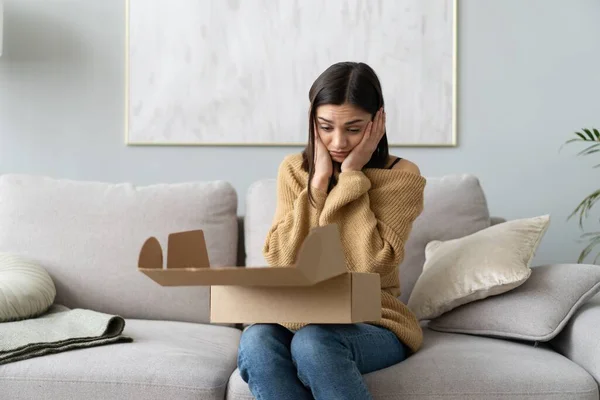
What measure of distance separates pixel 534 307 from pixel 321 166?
649mm

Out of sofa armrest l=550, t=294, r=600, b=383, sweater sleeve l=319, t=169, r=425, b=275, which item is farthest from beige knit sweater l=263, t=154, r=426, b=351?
sofa armrest l=550, t=294, r=600, b=383

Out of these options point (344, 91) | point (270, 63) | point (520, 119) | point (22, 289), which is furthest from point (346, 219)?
point (520, 119)

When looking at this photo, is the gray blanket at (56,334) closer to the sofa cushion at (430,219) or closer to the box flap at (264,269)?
the sofa cushion at (430,219)

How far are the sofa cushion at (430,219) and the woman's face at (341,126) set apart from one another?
469 millimetres

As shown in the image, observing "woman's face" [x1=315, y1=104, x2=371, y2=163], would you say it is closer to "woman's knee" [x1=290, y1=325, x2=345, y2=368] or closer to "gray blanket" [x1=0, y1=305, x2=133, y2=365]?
"woman's knee" [x1=290, y1=325, x2=345, y2=368]

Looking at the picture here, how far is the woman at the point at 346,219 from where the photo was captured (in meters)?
1.58

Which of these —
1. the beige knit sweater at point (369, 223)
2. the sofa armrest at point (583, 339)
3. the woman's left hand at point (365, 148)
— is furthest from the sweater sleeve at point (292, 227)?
the sofa armrest at point (583, 339)

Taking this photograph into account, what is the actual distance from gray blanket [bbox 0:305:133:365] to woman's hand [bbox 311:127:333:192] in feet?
2.05

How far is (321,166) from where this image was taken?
6.50ft

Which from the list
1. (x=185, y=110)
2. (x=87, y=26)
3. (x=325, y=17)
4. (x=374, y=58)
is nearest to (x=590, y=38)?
(x=374, y=58)

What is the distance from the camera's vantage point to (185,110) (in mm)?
2879

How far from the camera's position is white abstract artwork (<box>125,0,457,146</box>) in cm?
285

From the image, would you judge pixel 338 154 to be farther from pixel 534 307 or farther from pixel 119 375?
pixel 119 375

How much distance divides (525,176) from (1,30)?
6.36 feet
